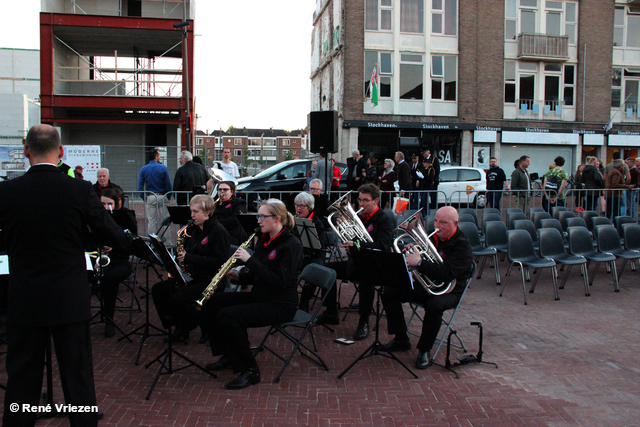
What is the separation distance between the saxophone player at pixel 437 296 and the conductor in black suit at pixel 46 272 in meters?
2.78

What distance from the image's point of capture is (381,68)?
25359 mm

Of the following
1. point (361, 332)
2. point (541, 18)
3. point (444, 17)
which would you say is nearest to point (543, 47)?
point (541, 18)

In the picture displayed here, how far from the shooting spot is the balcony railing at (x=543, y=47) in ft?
85.4

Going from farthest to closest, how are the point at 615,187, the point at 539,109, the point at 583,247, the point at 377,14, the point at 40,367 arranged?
the point at 539,109, the point at 377,14, the point at 615,187, the point at 583,247, the point at 40,367

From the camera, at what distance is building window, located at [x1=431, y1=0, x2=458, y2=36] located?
25531mm

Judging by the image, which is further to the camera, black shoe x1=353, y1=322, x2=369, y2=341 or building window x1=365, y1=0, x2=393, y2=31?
Answer: building window x1=365, y1=0, x2=393, y2=31

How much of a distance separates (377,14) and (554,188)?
53.4 feet

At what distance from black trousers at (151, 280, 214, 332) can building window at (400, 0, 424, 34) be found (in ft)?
74.6

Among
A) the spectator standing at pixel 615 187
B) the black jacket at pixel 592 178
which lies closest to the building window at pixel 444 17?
the black jacket at pixel 592 178

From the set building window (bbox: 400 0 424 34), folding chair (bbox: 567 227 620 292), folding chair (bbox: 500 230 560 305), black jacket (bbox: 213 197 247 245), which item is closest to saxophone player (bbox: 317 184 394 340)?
black jacket (bbox: 213 197 247 245)

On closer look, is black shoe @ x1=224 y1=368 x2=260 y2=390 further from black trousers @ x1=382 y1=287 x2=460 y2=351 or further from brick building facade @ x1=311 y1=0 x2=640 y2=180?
brick building facade @ x1=311 y1=0 x2=640 y2=180

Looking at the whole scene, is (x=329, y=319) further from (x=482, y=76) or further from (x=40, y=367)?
(x=482, y=76)

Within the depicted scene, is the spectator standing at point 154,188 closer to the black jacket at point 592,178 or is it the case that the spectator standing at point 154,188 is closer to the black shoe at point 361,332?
the black shoe at point 361,332

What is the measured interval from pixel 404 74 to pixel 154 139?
1233 centimetres
